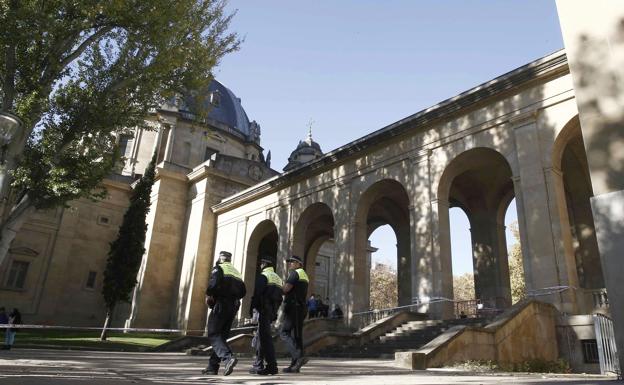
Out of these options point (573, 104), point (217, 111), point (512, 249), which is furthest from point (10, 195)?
point (512, 249)

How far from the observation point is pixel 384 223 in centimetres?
A: 2628

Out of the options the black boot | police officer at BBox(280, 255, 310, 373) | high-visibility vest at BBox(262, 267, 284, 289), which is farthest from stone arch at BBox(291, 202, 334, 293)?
the black boot

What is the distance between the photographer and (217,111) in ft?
141

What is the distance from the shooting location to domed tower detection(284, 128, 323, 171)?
146 feet

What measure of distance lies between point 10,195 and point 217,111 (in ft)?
96.1

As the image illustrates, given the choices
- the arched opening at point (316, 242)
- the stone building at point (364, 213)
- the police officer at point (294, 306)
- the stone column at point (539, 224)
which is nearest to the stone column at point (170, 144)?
the stone building at point (364, 213)

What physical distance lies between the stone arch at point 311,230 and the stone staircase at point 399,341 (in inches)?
365

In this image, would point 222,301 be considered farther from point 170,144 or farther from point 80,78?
point 170,144

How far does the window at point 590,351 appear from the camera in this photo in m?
11.5

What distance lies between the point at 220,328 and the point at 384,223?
2053 centimetres

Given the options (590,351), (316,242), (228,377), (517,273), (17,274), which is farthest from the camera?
(517,273)

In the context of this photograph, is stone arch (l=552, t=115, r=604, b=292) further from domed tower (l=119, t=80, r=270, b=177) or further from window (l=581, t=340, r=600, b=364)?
domed tower (l=119, t=80, r=270, b=177)

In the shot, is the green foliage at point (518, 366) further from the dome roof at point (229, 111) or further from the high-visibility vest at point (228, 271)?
the dome roof at point (229, 111)

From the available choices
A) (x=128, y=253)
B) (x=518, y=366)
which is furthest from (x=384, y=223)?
(x=518, y=366)
